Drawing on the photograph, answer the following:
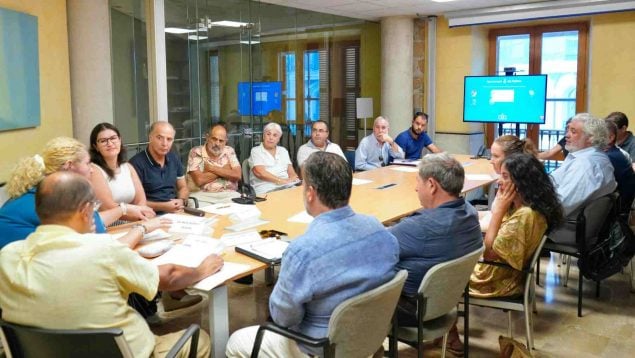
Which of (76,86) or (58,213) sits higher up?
(76,86)

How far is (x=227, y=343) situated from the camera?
2328 mm

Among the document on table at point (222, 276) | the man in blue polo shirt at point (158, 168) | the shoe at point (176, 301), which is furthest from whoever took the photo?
the man in blue polo shirt at point (158, 168)

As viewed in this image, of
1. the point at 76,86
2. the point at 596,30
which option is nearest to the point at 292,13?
the point at 76,86

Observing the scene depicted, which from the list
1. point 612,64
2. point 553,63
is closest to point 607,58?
point 612,64

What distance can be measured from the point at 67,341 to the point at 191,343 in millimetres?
506

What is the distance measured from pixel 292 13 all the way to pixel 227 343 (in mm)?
5957

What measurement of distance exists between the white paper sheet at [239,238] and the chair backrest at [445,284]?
98 cm

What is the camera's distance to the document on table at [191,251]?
2.48 meters

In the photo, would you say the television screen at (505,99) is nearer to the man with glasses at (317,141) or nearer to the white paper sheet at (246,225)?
the man with glasses at (317,141)

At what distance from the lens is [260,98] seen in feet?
23.5

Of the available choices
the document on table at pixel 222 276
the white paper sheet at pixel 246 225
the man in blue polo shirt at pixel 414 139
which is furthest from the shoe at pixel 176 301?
the man in blue polo shirt at pixel 414 139

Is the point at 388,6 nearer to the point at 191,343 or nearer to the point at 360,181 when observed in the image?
the point at 360,181

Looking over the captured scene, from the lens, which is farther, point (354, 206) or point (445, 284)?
point (354, 206)

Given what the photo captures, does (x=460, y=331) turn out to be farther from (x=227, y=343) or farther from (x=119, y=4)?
(x=119, y=4)
